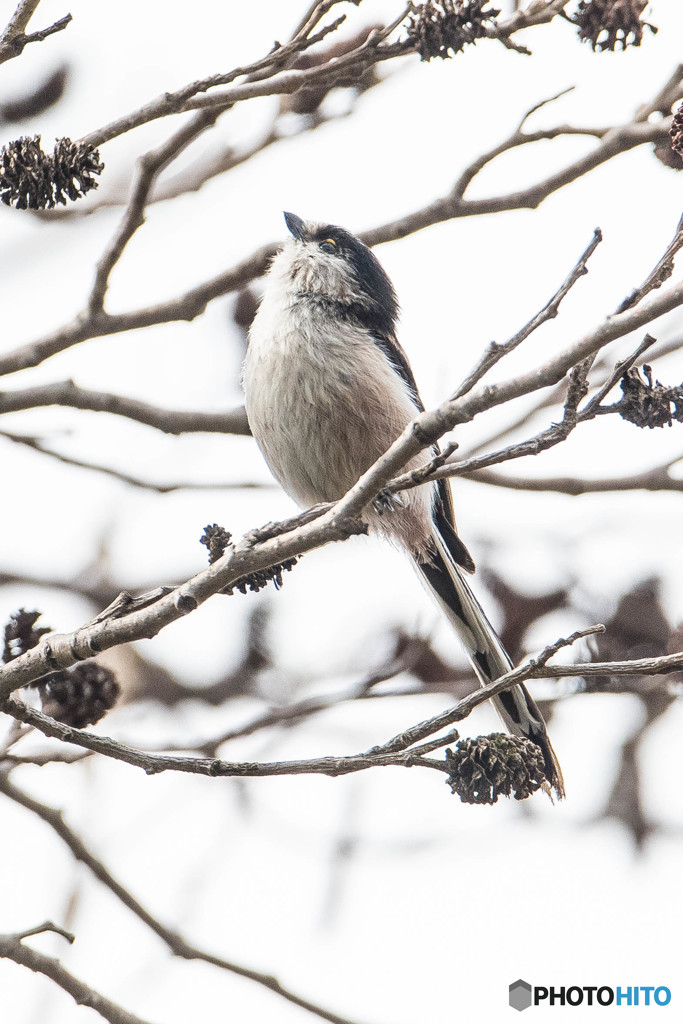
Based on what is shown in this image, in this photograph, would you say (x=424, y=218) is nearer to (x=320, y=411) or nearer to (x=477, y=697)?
(x=320, y=411)

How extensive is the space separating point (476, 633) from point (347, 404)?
3.53 ft

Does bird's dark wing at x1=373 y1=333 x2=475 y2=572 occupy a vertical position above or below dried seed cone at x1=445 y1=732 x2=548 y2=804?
above

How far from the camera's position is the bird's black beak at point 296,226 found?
431cm

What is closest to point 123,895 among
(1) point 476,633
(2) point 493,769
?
(2) point 493,769

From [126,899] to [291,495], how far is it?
157 centimetres

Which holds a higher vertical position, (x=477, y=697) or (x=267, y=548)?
(x=267, y=548)

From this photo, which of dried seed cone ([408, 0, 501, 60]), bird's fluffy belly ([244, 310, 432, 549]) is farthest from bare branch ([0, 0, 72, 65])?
bird's fluffy belly ([244, 310, 432, 549])

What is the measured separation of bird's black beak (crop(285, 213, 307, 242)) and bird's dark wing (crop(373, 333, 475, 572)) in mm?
588

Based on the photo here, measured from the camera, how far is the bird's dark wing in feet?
13.5

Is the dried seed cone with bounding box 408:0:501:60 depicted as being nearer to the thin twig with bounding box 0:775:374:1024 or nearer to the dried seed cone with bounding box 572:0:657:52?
the dried seed cone with bounding box 572:0:657:52

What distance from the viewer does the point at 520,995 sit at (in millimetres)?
4574

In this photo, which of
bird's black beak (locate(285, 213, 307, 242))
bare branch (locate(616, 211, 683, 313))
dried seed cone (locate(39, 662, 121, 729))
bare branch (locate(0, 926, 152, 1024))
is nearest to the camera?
bare branch (locate(616, 211, 683, 313))

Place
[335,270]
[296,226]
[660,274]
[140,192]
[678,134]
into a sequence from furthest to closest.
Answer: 1. [296,226]
2. [335,270]
3. [140,192]
4. [678,134]
5. [660,274]

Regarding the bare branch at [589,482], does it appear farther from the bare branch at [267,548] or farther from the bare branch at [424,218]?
the bare branch at [267,548]
